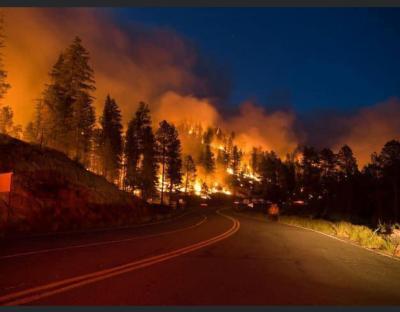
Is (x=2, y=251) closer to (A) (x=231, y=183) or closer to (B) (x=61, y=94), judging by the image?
(B) (x=61, y=94)

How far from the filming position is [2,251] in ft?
39.0

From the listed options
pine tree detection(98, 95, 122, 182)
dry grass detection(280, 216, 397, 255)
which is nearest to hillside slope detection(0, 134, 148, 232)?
dry grass detection(280, 216, 397, 255)

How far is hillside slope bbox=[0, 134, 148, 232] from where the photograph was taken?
21.0m

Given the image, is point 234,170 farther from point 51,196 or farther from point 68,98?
point 51,196

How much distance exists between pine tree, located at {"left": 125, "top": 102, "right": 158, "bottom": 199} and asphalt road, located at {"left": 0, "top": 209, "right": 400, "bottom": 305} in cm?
6526

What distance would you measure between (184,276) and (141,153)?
2910 inches

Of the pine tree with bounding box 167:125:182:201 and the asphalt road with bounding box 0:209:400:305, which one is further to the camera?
the pine tree with bounding box 167:125:182:201

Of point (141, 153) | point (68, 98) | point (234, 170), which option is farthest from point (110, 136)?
point (234, 170)

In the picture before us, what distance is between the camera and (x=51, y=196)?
24422 mm

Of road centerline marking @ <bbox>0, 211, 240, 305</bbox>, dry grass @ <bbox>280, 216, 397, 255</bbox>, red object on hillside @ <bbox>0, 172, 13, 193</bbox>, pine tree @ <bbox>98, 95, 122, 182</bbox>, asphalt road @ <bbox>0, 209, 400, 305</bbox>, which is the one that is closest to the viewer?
road centerline marking @ <bbox>0, 211, 240, 305</bbox>

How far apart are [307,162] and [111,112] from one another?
2637 inches

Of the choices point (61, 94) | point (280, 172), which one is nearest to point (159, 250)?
point (61, 94)

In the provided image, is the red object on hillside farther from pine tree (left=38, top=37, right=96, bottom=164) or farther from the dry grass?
pine tree (left=38, top=37, right=96, bottom=164)

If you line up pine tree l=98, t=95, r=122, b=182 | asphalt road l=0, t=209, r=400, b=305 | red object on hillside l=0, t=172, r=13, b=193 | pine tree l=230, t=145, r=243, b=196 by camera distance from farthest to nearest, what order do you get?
pine tree l=230, t=145, r=243, b=196 → pine tree l=98, t=95, r=122, b=182 → red object on hillside l=0, t=172, r=13, b=193 → asphalt road l=0, t=209, r=400, b=305
